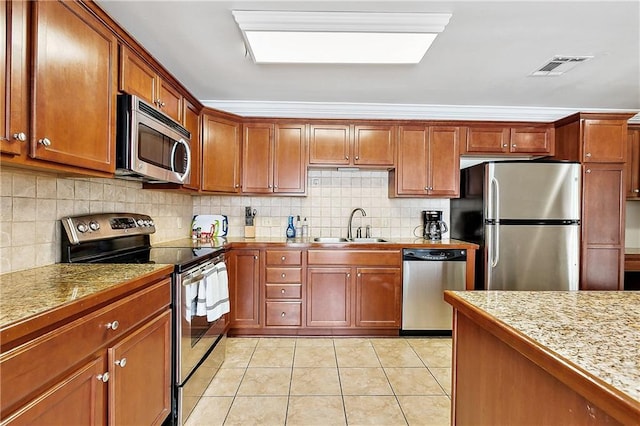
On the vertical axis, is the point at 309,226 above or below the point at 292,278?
above

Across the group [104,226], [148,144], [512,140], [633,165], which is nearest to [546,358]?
[148,144]

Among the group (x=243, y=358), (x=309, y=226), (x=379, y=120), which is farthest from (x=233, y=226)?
(x=379, y=120)

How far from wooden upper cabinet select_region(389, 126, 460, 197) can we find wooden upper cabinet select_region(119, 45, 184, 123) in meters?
2.12

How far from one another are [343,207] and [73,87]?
8.76ft

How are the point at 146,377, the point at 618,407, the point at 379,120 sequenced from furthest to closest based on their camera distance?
1. the point at 379,120
2. the point at 146,377
3. the point at 618,407

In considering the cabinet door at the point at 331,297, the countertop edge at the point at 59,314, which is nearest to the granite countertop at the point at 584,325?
the countertop edge at the point at 59,314

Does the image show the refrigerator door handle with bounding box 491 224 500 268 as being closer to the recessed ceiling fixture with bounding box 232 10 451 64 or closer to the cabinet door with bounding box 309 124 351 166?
the cabinet door with bounding box 309 124 351 166

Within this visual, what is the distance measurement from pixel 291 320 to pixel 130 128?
2.10 metres

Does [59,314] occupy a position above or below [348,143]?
below

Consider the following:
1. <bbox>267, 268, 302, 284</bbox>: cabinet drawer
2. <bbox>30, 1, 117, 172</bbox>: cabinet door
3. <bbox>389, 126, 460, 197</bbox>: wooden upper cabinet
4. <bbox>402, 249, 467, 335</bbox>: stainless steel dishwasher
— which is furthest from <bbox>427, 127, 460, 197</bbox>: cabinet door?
<bbox>30, 1, 117, 172</bbox>: cabinet door

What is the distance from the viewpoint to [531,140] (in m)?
3.41

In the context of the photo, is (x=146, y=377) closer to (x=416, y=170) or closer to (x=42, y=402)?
(x=42, y=402)

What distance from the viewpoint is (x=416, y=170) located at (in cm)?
338

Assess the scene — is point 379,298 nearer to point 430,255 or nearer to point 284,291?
point 430,255
